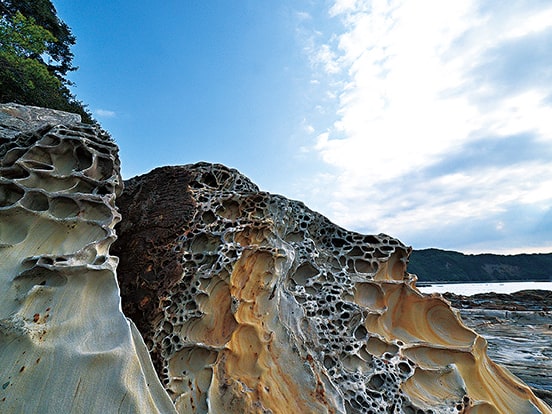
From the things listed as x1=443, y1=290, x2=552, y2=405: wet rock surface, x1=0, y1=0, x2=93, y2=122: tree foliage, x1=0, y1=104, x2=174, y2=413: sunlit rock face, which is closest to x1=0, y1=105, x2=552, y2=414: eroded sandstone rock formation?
x1=0, y1=104, x2=174, y2=413: sunlit rock face

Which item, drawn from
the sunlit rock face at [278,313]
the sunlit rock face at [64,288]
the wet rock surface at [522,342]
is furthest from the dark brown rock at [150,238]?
the wet rock surface at [522,342]

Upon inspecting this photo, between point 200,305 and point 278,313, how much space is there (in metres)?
0.66

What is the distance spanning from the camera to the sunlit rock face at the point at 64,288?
1.61m

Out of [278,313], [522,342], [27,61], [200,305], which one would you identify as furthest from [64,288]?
[27,61]

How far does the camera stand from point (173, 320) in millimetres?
2543

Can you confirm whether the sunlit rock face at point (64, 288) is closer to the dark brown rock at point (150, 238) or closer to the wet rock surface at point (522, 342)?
the dark brown rock at point (150, 238)

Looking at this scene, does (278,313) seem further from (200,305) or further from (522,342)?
(522,342)

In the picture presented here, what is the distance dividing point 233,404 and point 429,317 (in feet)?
7.50

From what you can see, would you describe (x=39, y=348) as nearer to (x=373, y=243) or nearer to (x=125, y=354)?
(x=125, y=354)

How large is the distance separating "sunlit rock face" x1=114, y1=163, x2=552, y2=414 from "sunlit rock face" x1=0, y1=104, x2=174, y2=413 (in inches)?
23.0

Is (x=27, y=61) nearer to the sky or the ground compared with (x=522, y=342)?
nearer to the sky

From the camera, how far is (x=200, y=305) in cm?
268

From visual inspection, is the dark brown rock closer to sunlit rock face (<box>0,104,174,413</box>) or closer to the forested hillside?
sunlit rock face (<box>0,104,174,413</box>)

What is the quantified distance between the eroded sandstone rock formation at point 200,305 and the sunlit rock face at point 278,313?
0.04 feet
